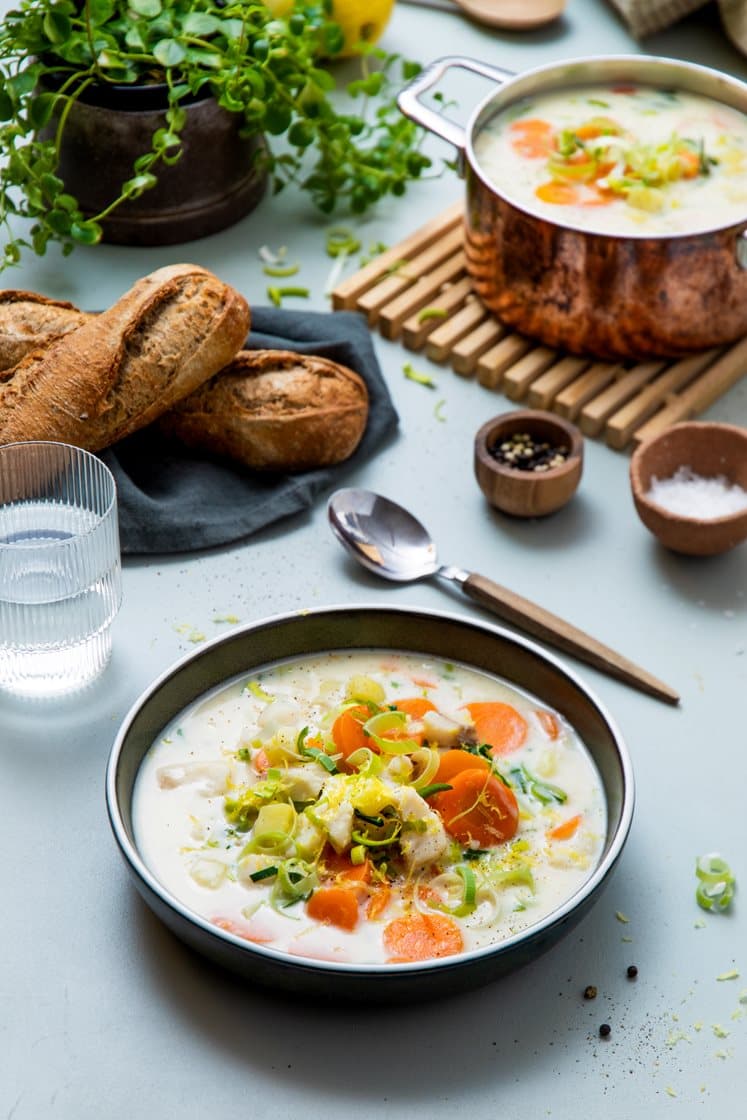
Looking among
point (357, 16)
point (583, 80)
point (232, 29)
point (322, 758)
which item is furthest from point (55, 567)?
point (357, 16)

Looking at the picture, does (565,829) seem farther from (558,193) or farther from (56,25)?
(56,25)

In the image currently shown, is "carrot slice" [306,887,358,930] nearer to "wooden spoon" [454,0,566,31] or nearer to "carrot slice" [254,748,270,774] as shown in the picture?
"carrot slice" [254,748,270,774]

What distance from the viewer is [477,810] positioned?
69.8 inches

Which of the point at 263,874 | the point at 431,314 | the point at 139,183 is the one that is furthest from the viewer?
the point at 431,314

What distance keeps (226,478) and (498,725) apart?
2.40ft

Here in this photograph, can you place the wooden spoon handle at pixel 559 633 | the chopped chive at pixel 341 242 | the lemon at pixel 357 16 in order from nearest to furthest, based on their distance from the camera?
1. the wooden spoon handle at pixel 559 633
2. the chopped chive at pixel 341 242
3. the lemon at pixel 357 16

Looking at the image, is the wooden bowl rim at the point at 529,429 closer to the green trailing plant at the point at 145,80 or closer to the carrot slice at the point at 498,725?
the carrot slice at the point at 498,725

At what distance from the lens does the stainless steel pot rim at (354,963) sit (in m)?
1.55

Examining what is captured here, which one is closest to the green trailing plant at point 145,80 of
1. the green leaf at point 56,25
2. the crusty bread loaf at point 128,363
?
the green leaf at point 56,25

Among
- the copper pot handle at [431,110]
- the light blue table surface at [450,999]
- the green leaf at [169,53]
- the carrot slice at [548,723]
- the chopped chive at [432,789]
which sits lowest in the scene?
the light blue table surface at [450,999]

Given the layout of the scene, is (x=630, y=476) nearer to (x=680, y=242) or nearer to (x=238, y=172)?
(x=680, y=242)

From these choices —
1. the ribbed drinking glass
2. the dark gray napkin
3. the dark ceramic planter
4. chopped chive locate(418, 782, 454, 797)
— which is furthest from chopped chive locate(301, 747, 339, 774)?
the dark ceramic planter

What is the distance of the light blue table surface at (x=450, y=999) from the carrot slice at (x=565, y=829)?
0.10 m

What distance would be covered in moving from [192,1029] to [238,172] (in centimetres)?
176
